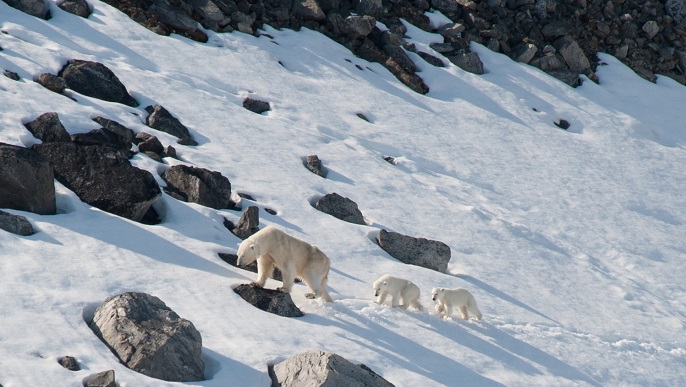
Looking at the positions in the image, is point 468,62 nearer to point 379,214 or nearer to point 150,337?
point 379,214

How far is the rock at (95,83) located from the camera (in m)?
21.5

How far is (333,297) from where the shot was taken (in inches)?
564

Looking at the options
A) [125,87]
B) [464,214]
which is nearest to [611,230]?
[464,214]

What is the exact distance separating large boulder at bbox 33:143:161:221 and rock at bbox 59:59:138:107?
5377 millimetres

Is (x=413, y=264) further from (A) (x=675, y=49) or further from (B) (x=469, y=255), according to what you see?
(A) (x=675, y=49)

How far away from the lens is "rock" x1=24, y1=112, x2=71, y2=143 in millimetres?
17484

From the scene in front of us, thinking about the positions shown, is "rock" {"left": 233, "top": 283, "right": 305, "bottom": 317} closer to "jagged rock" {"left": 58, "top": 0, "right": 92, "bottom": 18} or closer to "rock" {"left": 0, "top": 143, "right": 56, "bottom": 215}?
"rock" {"left": 0, "top": 143, "right": 56, "bottom": 215}

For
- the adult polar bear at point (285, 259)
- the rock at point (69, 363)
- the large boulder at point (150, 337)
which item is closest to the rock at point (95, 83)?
the adult polar bear at point (285, 259)

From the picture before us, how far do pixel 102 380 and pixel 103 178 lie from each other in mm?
6804

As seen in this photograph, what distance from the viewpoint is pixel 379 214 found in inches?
779

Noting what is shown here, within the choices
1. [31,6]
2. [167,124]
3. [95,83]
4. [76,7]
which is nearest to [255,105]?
[167,124]

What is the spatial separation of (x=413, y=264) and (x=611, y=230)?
7.70 metres

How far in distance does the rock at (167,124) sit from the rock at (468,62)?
1403cm

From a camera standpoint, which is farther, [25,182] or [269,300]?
[25,182]
